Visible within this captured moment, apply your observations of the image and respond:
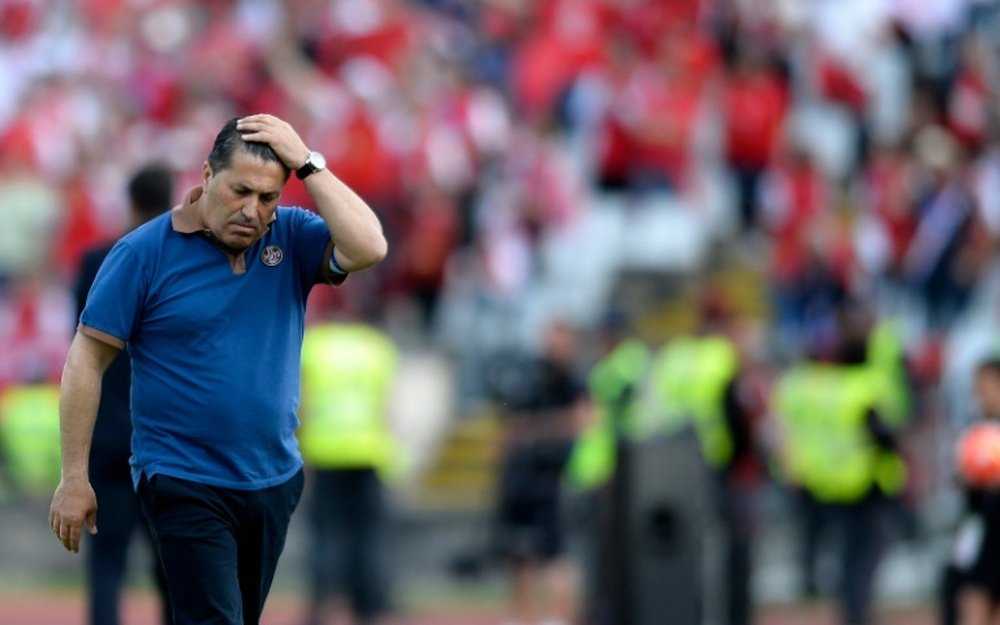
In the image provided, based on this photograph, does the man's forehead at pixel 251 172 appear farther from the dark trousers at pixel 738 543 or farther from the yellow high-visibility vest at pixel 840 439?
the yellow high-visibility vest at pixel 840 439

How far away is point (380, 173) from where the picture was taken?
16531mm

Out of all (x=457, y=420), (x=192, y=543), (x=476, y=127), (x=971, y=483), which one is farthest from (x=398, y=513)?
(x=192, y=543)

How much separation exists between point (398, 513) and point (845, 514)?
4.00 meters

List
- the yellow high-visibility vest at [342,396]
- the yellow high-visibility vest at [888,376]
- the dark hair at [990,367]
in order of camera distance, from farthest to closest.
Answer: the yellow high-visibility vest at [888,376] < the yellow high-visibility vest at [342,396] < the dark hair at [990,367]

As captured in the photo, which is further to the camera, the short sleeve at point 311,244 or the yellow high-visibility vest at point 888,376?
the yellow high-visibility vest at point 888,376

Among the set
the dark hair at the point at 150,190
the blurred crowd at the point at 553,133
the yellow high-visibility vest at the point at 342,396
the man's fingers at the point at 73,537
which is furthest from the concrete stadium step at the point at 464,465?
the man's fingers at the point at 73,537

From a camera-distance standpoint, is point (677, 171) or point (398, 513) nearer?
point (398, 513)

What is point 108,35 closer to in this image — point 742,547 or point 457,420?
point 457,420

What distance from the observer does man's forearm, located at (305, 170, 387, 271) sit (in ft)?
20.7

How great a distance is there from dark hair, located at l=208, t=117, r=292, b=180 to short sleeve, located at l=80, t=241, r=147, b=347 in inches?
15.3

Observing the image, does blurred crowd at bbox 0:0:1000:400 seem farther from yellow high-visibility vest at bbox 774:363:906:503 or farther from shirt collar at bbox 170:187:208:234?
shirt collar at bbox 170:187:208:234

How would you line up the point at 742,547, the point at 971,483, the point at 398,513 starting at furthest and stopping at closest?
the point at 398,513 < the point at 742,547 < the point at 971,483

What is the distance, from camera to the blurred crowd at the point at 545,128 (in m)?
17.0

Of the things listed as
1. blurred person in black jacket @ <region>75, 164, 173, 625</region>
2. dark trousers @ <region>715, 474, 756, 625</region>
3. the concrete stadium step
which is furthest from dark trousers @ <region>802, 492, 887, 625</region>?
blurred person in black jacket @ <region>75, 164, 173, 625</region>
